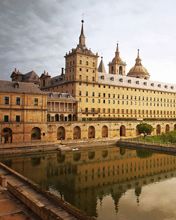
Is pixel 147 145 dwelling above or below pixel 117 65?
below

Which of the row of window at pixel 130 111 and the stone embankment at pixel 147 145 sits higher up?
the row of window at pixel 130 111

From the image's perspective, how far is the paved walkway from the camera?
53.6 feet

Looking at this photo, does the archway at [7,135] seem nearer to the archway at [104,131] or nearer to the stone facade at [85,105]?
the stone facade at [85,105]

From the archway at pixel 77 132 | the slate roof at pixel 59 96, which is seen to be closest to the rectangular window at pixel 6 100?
the slate roof at pixel 59 96

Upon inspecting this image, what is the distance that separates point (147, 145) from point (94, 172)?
2278cm

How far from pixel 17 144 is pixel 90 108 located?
91.0ft

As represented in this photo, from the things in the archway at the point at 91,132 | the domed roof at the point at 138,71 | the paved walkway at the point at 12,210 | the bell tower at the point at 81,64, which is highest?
the domed roof at the point at 138,71

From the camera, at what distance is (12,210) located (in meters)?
17.4

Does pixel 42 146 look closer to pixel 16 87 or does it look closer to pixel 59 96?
pixel 16 87

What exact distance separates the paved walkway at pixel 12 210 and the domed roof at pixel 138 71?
313 ft

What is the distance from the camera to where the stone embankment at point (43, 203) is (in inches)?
620

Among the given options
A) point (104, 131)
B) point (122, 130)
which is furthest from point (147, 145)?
point (122, 130)

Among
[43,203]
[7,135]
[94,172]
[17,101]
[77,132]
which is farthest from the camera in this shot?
[77,132]

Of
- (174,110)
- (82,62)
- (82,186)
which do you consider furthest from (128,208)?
(174,110)
